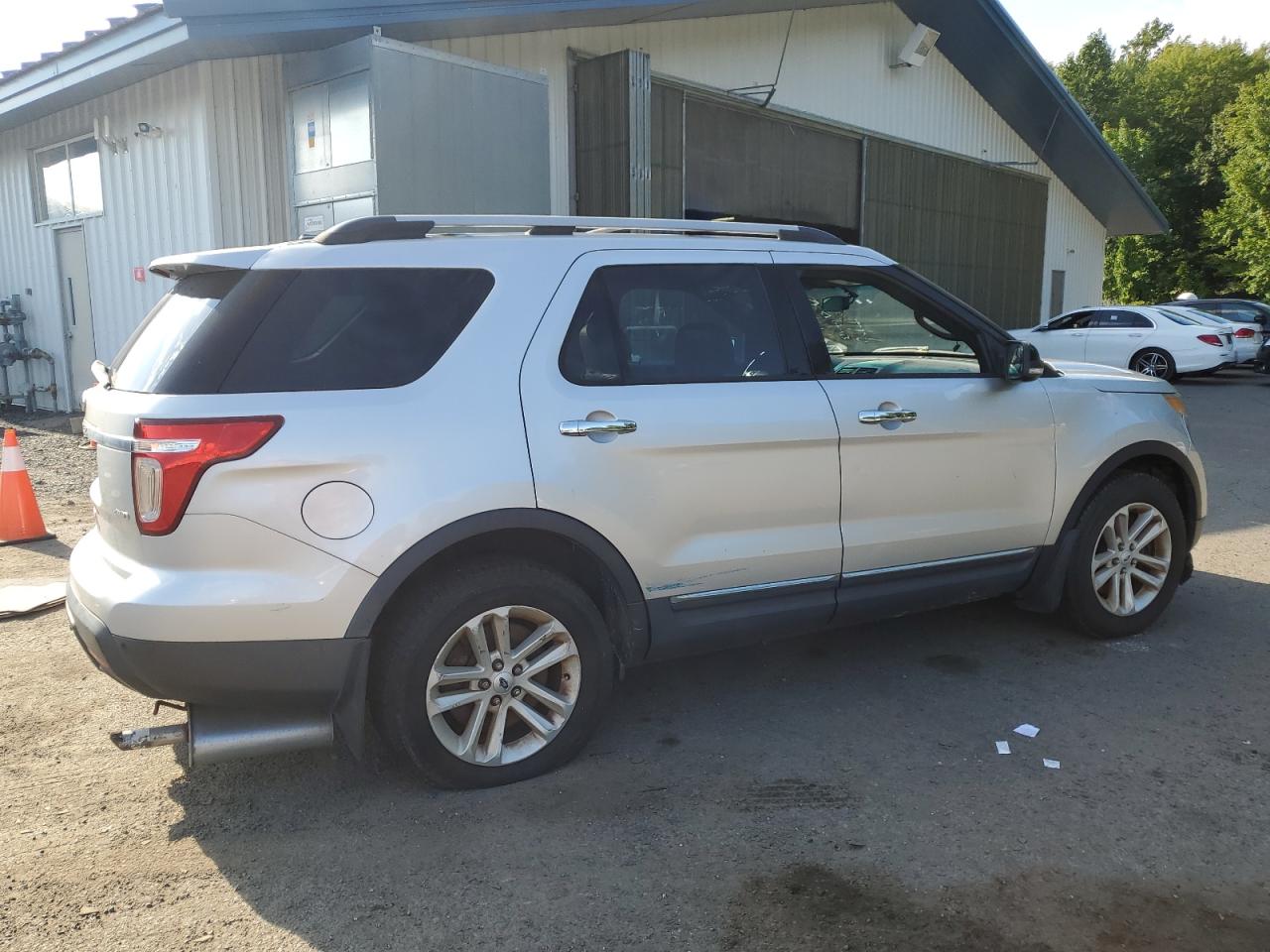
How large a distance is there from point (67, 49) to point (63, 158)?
2612 millimetres

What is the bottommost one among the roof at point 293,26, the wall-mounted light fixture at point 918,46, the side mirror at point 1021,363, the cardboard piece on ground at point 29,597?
the cardboard piece on ground at point 29,597

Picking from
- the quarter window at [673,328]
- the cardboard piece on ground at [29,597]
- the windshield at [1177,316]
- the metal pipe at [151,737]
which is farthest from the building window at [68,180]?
the windshield at [1177,316]

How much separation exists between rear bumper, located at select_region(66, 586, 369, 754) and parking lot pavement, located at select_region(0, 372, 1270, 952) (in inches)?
17.5

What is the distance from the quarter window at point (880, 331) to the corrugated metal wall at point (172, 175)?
6.87 meters

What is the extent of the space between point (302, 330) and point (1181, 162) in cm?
5342

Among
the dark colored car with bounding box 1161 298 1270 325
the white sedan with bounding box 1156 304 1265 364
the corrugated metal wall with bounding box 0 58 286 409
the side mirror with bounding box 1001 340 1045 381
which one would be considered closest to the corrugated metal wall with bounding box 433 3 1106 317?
the corrugated metal wall with bounding box 0 58 286 409

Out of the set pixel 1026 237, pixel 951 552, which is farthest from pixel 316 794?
pixel 1026 237

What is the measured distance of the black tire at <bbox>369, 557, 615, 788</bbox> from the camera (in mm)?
3217

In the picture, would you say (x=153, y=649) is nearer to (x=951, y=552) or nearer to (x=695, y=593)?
(x=695, y=593)

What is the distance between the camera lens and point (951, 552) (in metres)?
4.34

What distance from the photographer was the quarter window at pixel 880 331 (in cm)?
412

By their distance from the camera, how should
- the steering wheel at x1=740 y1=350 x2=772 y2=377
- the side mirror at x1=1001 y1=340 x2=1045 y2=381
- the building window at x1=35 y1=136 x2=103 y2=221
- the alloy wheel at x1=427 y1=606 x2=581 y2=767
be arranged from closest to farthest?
the alloy wheel at x1=427 y1=606 x2=581 y2=767, the steering wheel at x1=740 y1=350 x2=772 y2=377, the side mirror at x1=1001 y1=340 x2=1045 y2=381, the building window at x1=35 y1=136 x2=103 y2=221

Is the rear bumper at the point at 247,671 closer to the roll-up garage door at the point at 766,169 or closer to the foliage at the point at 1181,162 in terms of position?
the roll-up garage door at the point at 766,169

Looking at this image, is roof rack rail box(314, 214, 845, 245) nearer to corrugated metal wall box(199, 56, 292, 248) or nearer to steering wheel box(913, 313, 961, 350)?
steering wheel box(913, 313, 961, 350)
